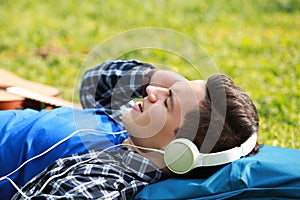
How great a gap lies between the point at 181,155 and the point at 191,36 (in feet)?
11.5

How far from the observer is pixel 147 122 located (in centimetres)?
230

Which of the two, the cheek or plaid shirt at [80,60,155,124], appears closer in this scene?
the cheek

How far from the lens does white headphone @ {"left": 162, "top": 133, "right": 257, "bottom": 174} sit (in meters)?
2.12

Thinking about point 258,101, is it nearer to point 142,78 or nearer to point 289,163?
point 142,78

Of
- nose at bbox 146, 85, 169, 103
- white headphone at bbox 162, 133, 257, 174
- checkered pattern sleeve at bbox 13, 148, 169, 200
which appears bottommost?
checkered pattern sleeve at bbox 13, 148, 169, 200

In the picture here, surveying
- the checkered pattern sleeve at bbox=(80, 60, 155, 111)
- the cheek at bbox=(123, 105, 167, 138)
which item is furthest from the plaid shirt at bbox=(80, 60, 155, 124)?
the cheek at bbox=(123, 105, 167, 138)

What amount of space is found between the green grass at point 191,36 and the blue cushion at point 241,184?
1136mm

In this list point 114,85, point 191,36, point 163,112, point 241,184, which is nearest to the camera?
point 241,184

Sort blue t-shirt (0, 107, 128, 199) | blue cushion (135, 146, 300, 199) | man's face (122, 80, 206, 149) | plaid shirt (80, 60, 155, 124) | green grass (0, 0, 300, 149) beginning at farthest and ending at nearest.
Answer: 1. green grass (0, 0, 300, 149)
2. plaid shirt (80, 60, 155, 124)
3. blue t-shirt (0, 107, 128, 199)
4. man's face (122, 80, 206, 149)
5. blue cushion (135, 146, 300, 199)

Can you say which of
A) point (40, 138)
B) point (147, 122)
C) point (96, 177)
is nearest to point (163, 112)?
point (147, 122)

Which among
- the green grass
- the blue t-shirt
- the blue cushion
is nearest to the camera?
the blue cushion

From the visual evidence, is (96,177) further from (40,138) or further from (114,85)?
A: (114,85)

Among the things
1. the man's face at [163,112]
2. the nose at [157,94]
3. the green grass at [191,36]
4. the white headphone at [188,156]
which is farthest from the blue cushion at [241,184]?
the green grass at [191,36]

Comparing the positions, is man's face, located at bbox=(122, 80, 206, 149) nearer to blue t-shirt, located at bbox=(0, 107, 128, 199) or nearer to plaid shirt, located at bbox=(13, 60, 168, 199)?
plaid shirt, located at bbox=(13, 60, 168, 199)
